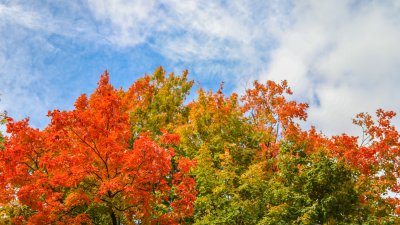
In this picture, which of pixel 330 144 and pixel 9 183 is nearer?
pixel 9 183

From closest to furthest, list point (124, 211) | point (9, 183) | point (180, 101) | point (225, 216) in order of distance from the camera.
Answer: point (9, 183) < point (124, 211) < point (225, 216) < point (180, 101)

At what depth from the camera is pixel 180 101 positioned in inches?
1156

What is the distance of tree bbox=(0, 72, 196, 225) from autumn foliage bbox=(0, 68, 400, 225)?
38 millimetres

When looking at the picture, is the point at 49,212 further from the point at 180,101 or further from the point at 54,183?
the point at 180,101

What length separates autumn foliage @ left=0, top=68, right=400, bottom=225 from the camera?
13336 mm

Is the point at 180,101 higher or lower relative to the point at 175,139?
higher

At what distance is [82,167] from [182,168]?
12.2 feet

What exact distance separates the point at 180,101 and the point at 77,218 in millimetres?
16792

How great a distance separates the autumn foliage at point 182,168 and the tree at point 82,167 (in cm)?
4

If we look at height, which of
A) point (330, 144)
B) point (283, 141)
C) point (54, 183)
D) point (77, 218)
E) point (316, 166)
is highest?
point (330, 144)

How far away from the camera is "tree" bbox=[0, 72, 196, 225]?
514 inches

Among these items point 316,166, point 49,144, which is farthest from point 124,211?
point 316,166

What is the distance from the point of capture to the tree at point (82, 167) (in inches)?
514

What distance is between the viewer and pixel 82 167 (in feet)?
43.2
